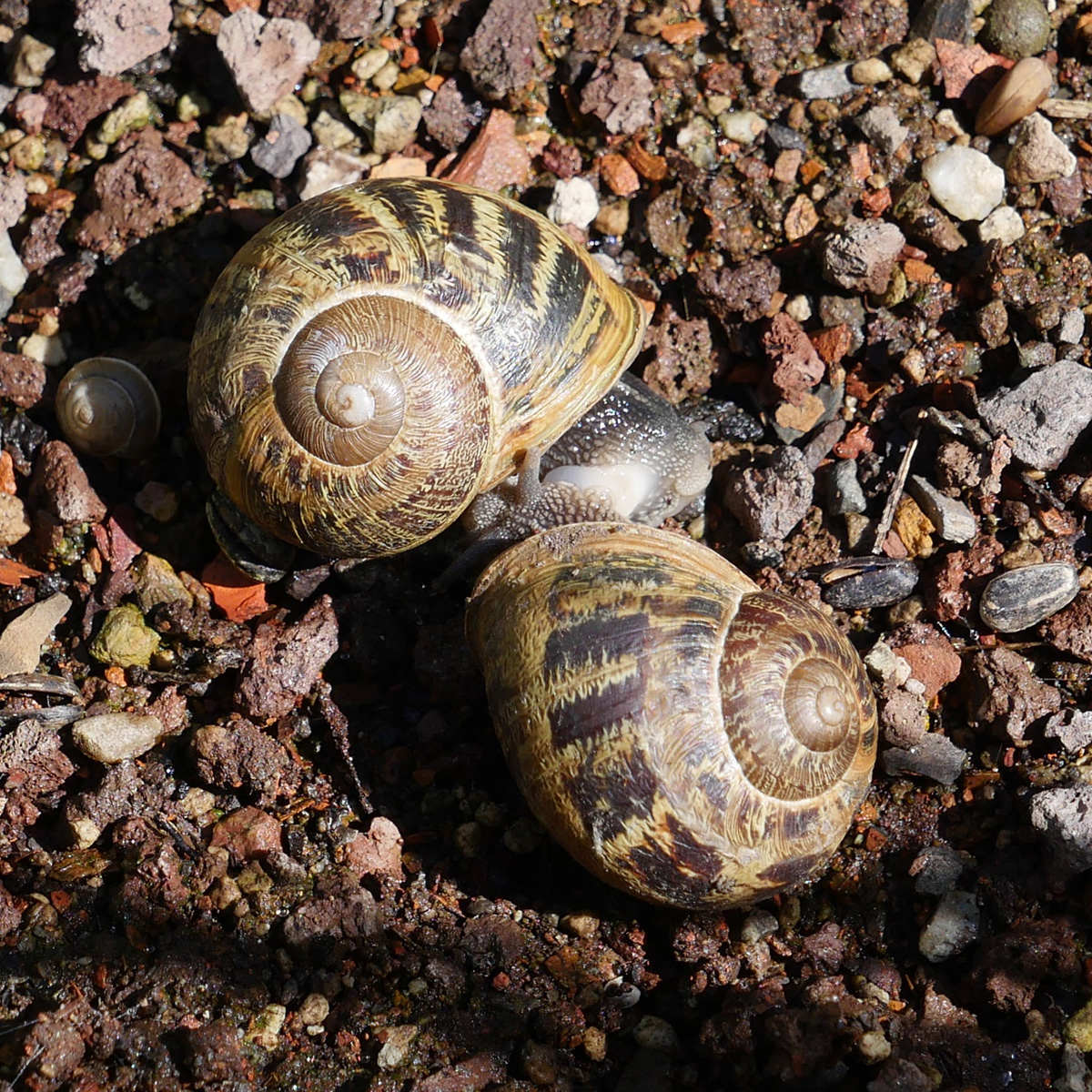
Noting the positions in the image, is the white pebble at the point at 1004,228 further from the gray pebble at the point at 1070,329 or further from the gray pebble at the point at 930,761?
the gray pebble at the point at 930,761

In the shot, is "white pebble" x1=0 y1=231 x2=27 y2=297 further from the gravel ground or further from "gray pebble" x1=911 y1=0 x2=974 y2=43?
"gray pebble" x1=911 y1=0 x2=974 y2=43

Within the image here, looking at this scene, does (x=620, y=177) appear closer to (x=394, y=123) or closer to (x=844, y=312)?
(x=394, y=123)

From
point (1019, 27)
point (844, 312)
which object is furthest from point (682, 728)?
point (1019, 27)

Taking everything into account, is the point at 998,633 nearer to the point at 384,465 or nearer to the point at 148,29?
the point at 384,465

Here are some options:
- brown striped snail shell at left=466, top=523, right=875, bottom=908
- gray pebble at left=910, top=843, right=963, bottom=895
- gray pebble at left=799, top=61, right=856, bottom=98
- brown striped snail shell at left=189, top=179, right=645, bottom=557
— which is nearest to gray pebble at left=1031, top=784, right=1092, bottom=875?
gray pebble at left=910, top=843, right=963, bottom=895

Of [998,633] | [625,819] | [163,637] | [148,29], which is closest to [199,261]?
[148,29]

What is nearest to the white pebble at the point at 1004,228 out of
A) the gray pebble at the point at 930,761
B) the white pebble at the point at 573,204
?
the white pebble at the point at 573,204

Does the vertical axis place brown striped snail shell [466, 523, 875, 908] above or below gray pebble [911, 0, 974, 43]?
below
